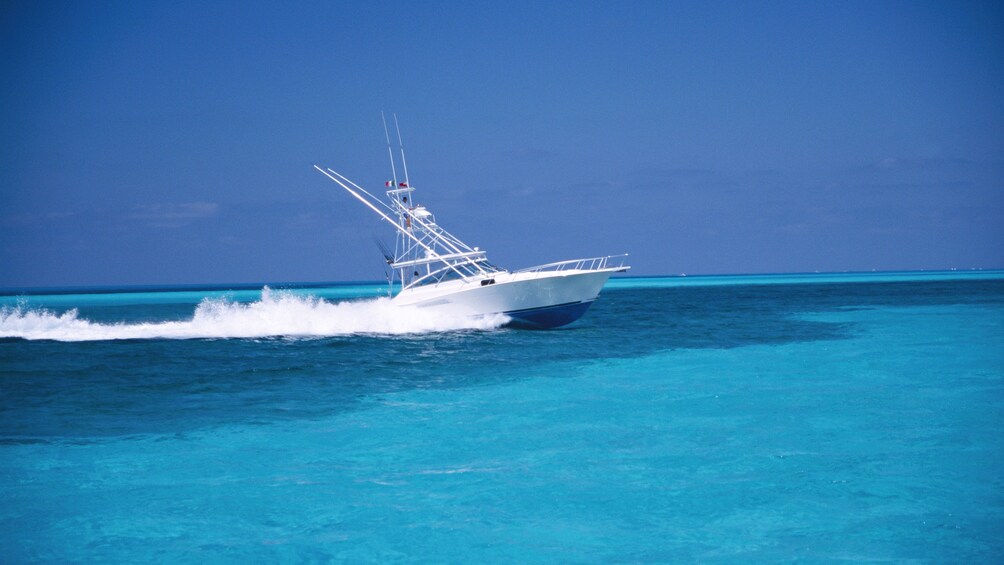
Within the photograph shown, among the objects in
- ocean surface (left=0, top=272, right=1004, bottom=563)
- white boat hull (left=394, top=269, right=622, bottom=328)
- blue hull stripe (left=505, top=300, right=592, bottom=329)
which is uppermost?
white boat hull (left=394, top=269, right=622, bottom=328)

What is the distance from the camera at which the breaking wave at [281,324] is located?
24109mm

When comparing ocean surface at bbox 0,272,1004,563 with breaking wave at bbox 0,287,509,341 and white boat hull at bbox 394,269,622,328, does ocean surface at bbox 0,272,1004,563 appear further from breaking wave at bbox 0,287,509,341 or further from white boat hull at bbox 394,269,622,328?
breaking wave at bbox 0,287,509,341

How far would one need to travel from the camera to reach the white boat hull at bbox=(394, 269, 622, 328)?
23047mm

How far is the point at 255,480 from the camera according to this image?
764 centimetres

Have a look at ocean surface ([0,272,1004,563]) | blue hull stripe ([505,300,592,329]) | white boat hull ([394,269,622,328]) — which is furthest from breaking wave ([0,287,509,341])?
ocean surface ([0,272,1004,563])

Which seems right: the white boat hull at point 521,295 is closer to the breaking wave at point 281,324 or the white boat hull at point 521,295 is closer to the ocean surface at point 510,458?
the breaking wave at point 281,324

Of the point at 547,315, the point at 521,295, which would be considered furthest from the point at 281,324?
the point at 547,315

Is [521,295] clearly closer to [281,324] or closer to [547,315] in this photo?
[547,315]

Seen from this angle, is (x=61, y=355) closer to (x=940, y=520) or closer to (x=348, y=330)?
(x=348, y=330)

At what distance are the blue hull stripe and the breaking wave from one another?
0.55 metres

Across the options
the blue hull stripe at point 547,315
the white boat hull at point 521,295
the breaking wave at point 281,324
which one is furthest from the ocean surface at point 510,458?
the breaking wave at point 281,324

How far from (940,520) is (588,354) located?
12.6 m

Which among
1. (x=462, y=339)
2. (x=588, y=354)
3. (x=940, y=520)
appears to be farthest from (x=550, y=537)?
(x=462, y=339)

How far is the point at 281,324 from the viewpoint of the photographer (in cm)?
2759
